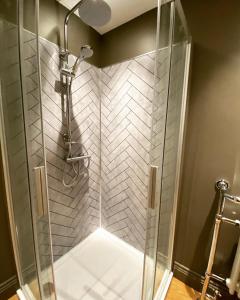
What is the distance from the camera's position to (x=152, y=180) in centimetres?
98

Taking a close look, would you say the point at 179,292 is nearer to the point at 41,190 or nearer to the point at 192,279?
the point at 192,279

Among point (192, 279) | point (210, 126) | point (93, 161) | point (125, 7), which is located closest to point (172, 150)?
point (210, 126)

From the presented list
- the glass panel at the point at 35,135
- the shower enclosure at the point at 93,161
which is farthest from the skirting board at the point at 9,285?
the glass panel at the point at 35,135

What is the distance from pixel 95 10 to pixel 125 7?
0.37 meters

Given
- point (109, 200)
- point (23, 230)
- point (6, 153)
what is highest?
point (6, 153)

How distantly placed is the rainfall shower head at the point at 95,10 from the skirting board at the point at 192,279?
7.03 feet

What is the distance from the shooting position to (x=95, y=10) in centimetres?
123

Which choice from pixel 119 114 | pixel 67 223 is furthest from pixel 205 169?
pixel 67 223

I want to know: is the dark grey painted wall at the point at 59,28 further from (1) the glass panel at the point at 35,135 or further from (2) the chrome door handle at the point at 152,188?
(2) the chrome door handle at the point at 152,188

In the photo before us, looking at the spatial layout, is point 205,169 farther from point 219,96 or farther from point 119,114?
point 119,114

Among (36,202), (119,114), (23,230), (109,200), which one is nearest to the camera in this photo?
(36,202)

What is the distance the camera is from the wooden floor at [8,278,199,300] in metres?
1.31

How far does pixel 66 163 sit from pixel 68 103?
580mm

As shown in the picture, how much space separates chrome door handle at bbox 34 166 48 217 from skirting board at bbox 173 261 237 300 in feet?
4.25
